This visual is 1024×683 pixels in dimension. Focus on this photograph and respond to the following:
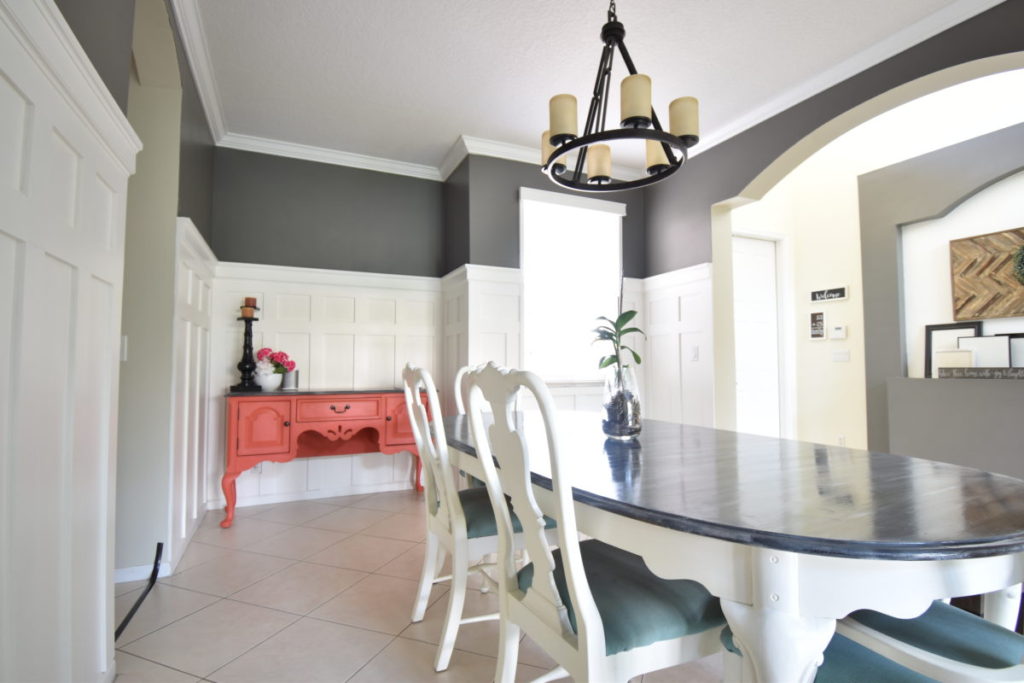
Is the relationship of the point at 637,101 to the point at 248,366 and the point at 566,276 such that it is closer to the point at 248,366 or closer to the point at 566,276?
the point at 566,276

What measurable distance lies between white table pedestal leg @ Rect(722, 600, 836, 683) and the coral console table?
7.68 ft

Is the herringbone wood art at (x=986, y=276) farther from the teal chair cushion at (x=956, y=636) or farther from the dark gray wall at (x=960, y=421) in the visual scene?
the teal chair cushion at (x=956, y=636)

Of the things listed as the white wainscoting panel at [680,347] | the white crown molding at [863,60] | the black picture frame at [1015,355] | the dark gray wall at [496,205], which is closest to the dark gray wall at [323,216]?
the dark gray wall at [496,205]

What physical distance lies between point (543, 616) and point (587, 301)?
331 centimetres

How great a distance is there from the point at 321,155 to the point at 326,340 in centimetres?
147

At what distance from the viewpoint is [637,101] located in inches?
69.4

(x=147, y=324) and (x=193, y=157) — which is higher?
(x=193, y=157)

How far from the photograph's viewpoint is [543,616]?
1.15 meters

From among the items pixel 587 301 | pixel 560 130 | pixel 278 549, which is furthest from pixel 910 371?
pixel 278 549

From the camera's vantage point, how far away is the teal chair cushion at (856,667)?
2.79ft

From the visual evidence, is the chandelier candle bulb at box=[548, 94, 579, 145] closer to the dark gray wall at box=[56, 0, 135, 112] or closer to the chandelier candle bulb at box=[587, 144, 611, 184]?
the chandelier candle bulb at box=[587, 144, 611, 184]

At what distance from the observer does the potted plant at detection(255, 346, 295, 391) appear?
3498 millimetres

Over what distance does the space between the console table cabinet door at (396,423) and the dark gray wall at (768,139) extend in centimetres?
241

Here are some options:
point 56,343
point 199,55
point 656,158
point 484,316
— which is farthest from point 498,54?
point 56,343
